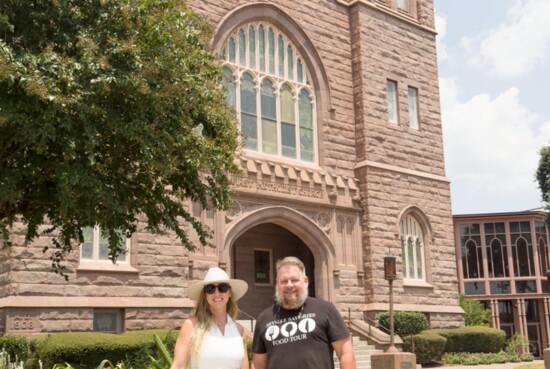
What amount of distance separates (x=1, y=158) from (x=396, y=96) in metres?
17.8

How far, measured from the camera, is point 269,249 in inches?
1009

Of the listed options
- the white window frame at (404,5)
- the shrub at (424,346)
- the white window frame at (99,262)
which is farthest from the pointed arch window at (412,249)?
the white window frame at (99,262)

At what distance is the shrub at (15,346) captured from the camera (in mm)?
15742

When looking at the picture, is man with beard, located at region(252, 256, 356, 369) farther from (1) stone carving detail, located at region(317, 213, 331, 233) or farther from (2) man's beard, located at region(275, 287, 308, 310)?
(1) stone carving detail, located at region(317, 213, 331, 233)

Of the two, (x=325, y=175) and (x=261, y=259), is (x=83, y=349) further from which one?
(x=261, y=259)

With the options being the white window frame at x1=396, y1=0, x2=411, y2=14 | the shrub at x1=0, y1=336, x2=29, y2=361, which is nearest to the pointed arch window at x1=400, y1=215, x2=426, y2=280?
the white window frame at x1=396, y1=0, x2=411, y2=14

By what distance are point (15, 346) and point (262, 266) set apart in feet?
36.2

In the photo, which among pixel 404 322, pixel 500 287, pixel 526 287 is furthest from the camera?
pixel 500 287

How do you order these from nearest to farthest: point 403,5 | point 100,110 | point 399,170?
point 100,110
point 399,170
point 403,5

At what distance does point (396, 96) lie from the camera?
2625 cm

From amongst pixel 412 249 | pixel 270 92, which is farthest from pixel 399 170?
pixel 270 92

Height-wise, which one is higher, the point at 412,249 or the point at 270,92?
the point at 270,92

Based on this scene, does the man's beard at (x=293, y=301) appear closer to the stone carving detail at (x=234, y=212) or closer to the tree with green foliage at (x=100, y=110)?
the tree with green foliage at (x=100, y=110)

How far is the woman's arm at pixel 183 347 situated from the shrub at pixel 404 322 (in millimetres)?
18202
